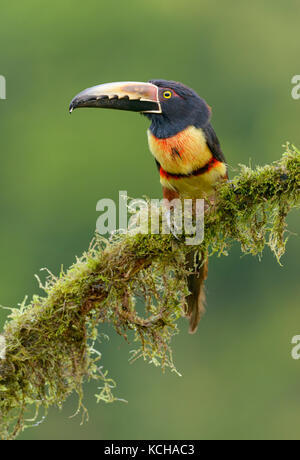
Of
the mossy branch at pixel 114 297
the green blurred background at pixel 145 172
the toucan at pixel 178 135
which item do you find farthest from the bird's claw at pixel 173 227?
the green blurred background at pixel 145 172

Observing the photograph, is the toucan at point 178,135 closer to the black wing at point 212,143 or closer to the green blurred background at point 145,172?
the black wing at point 212,143

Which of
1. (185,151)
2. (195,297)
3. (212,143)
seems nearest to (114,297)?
(195,297)

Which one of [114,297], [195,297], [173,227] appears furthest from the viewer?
[195,297]

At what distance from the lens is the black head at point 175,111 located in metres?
4.04

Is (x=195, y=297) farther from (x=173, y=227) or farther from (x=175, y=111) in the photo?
(x=175, y=111)

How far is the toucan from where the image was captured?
13.0 feet

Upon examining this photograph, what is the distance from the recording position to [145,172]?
1132 cm

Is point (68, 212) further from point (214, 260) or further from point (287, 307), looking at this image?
point (287, 307)

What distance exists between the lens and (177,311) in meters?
3.35

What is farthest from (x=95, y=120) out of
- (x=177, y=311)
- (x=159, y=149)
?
(x=177, y=311)

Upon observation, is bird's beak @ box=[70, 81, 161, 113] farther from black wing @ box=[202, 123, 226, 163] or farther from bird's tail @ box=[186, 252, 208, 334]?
bird's tail @ box=[186, 252, 208, 334]

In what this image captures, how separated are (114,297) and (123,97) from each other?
120cm

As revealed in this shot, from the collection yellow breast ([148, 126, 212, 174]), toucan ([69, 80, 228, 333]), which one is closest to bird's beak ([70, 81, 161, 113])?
toucan ([69, 80, 228, 333])

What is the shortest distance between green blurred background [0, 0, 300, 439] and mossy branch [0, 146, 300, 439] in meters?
7.59
